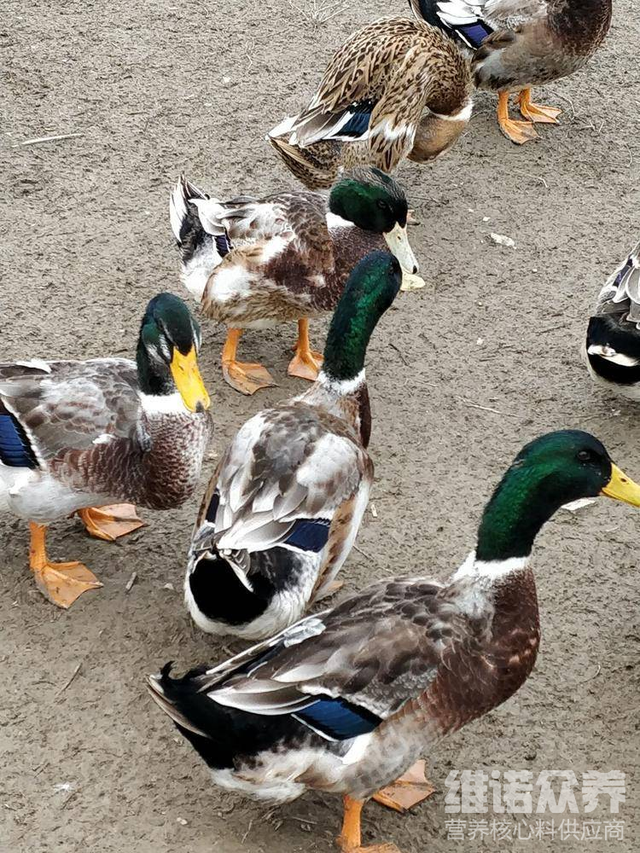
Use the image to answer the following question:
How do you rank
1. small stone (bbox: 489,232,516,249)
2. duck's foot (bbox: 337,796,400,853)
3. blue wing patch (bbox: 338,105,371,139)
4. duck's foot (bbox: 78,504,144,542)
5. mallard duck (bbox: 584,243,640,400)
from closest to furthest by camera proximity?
duck's foot (bbox: 337,796,400,853), duck's foot (bbox: 78,504,144,542), mallard duck (bbox: 584,243,640,400), blue wing patch (bbox: 338,105,371,139), small stone (bbox: 489,232,516,249)

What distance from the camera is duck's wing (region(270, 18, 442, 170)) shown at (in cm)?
598

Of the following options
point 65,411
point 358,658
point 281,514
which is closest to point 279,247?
point 65,411

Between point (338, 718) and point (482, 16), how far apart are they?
15.7 ft

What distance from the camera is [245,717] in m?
3.32

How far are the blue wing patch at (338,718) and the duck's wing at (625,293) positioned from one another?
2.38 m

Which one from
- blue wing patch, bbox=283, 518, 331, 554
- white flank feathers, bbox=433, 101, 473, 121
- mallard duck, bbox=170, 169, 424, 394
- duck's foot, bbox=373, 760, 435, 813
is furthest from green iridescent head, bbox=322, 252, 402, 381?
white flank feathers, bbox=433, 101, 473, 121

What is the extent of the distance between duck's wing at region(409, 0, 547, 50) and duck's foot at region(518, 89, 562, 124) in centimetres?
50

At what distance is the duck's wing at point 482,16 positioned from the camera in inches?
271

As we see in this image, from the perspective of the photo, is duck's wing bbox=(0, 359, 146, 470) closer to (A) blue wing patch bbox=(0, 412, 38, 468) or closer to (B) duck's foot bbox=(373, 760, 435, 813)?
(A) blue wing patch bbox=(0, 412, 38, 468)

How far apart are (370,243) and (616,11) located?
4147 millimetres

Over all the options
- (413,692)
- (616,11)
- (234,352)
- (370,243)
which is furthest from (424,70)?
(413,692)

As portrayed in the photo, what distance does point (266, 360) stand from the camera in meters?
5.58

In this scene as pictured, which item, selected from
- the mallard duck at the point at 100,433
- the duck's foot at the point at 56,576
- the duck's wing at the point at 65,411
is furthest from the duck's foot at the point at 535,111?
the duck's foot at the point at 56,576

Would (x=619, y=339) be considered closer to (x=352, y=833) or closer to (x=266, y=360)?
(x=266, y=360)
